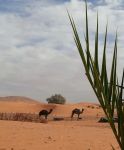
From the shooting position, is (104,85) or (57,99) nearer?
(104,85)

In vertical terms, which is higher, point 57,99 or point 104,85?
point 57,99

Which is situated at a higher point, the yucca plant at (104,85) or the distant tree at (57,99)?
the distant tree at (57,99)

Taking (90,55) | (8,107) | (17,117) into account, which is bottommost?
(90,55)

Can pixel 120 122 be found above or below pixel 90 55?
below

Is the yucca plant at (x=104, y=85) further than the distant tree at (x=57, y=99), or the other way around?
the distant tree at (x=57, y=99)

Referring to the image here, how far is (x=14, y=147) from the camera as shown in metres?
13.4

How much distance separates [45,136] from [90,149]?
2.88m

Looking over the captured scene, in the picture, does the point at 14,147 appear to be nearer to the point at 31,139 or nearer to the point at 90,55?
the point at 31,139

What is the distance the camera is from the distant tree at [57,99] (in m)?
71.6

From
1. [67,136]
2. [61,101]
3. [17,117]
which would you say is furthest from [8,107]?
[67,136]

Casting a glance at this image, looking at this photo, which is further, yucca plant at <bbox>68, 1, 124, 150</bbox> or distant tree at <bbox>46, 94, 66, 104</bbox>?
distant tree at <bbox>46, 94, 66, 104</bbox>

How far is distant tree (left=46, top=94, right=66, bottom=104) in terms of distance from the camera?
235 feet

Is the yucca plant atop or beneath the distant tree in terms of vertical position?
beneath

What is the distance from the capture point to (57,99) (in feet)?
238
